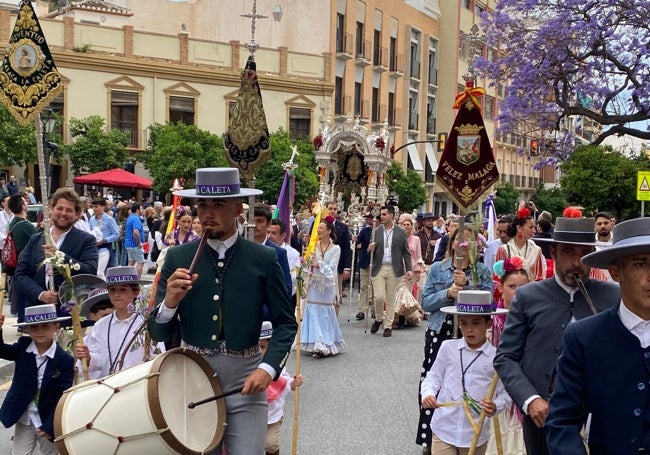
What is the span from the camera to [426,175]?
5816 centimetres

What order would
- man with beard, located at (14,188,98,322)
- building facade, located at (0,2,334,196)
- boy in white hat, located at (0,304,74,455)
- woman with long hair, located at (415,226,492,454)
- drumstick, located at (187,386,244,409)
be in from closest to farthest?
drumstick, located at (187,386,244,409) → boy in white hat, located at (0,304,74,455) → man with beard, located at (14,188,98,322) → woman with long hair, located at (415,226,492,454) → building facade, located at (0,2,334,196)

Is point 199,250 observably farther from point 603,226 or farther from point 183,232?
point 183,232

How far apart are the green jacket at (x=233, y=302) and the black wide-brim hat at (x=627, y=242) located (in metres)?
1.83

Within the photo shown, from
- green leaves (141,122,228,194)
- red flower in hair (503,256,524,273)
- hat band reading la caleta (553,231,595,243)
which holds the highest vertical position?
green leaves (141,122,228,194)

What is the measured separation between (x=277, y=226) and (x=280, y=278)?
5.80 m

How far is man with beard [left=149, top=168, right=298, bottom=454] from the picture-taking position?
4.67 meters

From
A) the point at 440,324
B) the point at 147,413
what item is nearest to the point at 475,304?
the point at 440,324

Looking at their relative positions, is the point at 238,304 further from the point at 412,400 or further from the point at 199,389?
the point at 412,400

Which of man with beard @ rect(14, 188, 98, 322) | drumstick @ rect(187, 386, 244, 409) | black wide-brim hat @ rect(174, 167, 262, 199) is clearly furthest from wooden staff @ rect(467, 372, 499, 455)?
man with beard @ rect(14, 188, 98, 322)

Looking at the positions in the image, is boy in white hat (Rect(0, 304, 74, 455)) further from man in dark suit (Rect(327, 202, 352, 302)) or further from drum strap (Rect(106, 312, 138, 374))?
man in dark suit (Rect(327, 202, 352, 302))

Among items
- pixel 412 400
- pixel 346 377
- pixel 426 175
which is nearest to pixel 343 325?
pixel 346 377

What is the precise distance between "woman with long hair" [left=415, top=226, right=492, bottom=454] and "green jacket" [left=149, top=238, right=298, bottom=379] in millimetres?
2668

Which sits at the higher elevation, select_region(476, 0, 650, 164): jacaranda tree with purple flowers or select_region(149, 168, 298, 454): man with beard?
select_region(476, 0, 650, 164): jacaranda tree with purple flowers

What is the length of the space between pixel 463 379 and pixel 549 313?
4.82ft
